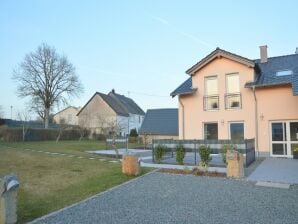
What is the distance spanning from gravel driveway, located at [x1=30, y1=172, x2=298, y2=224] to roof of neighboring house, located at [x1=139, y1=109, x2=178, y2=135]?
27748mm

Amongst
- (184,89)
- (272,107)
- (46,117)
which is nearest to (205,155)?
(272,107)

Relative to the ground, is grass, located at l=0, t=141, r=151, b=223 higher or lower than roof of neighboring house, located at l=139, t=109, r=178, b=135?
lower

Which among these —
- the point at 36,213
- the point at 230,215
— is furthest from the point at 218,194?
the point at 36,213

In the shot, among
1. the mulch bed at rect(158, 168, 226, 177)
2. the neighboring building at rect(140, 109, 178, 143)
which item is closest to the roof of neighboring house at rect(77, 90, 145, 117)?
the neighboring building at rect(140, 109, 178, 143)

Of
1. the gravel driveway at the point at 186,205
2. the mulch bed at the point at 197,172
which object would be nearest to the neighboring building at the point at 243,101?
the mulch bed at the point at 197,172

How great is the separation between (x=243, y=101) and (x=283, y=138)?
10.6 ft

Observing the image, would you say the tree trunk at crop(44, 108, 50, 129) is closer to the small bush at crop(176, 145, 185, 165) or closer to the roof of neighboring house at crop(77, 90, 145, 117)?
the roof of neighboring house at crop(77, 90, 145, 117)

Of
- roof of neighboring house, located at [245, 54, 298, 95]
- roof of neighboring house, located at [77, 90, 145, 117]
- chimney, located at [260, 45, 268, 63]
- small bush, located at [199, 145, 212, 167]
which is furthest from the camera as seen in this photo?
roof of neighboring house, located at [77, 90, 145, 117]

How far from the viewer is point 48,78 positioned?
4722 centimetres

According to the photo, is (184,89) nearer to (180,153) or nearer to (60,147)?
(180,153)

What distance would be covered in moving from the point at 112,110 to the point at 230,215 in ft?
154

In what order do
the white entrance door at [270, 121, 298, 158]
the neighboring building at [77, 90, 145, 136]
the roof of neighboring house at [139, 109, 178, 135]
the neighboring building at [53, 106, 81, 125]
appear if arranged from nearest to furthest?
the white entrance door at [270, 121, 298, 158], the roof of neighboring house at [139, 109, 178, 135], the neighboring building at [77, 90, 145, 136], the neighboring building at [53, 106, 81, 125]

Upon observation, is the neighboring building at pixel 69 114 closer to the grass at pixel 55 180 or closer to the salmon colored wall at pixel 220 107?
the salmon colored wall at pixel 220 107

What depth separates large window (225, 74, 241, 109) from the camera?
64.1ft
